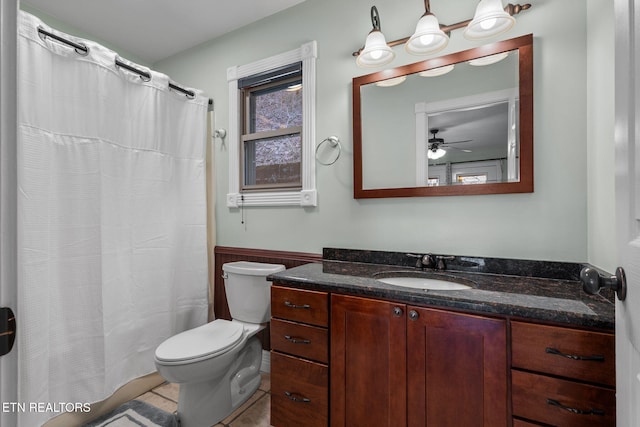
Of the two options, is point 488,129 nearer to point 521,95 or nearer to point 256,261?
point 521,95

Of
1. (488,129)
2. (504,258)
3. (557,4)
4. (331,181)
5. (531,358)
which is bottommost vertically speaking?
(531,358)

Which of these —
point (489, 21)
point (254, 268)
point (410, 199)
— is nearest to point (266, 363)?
point (254, 268)

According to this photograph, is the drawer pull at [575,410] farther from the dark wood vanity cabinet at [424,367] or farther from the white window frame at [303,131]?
the white window frame at [303,131]

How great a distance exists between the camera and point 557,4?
135 cm

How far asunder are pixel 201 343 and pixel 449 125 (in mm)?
1797

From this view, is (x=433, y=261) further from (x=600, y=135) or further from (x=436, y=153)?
(x=600, y=135)

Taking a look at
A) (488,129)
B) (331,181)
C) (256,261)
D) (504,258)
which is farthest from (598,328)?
(256,261)

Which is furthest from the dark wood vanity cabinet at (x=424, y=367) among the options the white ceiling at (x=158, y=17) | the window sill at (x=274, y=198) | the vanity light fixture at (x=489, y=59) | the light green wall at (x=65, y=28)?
the light green wall at (x=65, y=28)

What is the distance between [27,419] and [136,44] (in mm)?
2697

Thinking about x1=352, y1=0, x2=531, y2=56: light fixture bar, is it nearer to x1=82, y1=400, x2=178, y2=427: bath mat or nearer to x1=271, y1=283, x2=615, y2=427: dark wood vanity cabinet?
x1=271, y1=283, x2=615, y2=427: dark wood vanity cabinet

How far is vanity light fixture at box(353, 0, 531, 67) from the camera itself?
1332 millimetres

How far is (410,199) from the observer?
5.55ft

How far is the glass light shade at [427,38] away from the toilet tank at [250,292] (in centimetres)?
151
